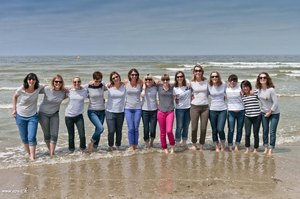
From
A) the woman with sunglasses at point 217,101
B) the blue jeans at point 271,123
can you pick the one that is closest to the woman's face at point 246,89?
the woman with sunglasses at point 217,101

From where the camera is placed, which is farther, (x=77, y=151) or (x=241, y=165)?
(x=77, y=151)

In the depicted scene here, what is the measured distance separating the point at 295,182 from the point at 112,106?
4.20 m

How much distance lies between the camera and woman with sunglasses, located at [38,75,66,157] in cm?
755

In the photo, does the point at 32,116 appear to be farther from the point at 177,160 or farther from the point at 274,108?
the point at 274,108

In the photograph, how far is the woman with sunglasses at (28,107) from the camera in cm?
725

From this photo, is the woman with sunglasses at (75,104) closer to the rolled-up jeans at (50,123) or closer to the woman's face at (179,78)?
the rolled-up jeans at (50,123)

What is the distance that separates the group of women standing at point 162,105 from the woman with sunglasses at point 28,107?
8cm

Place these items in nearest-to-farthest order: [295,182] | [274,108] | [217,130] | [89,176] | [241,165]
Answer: [295,182]
[89,176]
[241,165]
[274,108]
[217,130]

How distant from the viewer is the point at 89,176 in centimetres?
636

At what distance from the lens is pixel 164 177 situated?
6262mm

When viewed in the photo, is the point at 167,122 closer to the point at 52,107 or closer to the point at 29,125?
the point at 52,107

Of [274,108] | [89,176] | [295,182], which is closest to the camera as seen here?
[295,182]

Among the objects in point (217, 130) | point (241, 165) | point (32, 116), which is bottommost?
point (241, 165)

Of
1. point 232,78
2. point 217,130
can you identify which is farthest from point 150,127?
point 232,78
